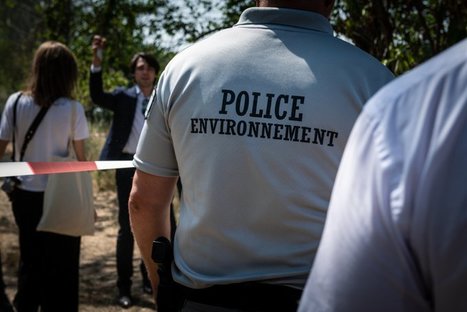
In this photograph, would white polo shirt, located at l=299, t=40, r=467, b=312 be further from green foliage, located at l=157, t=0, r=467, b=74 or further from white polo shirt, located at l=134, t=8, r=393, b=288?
green foliage, located at l=157, t=0, r=467, b=74

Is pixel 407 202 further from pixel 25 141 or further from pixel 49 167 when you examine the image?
pixel 25 141

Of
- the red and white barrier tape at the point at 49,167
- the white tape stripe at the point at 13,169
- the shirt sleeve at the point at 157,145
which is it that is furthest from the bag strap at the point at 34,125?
the shirt sleeve at the point at 157,145

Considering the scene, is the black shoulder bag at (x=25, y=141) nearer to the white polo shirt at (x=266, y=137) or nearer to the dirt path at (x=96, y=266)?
the dirt path at (x=96, y=266)

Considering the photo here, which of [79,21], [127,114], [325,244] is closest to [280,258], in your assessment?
[325,244]

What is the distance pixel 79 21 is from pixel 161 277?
7.23 metres

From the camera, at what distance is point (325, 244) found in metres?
0.86

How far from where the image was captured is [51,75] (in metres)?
3.93

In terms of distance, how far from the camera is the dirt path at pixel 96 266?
524 cm

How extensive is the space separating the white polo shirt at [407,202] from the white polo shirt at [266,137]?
854mm

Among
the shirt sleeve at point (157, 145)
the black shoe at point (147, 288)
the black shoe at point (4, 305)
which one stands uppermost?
the shirt sleeve at point (157, 145)

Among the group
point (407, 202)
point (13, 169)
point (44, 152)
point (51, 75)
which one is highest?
point (407, 202)

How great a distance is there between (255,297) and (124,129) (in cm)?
348

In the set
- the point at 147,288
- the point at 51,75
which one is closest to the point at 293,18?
the point at 51,75

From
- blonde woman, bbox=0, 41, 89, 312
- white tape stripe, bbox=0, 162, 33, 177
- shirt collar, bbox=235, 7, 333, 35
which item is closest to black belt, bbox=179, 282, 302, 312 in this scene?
shirt collar, bbox=235, 7, 333, 35
